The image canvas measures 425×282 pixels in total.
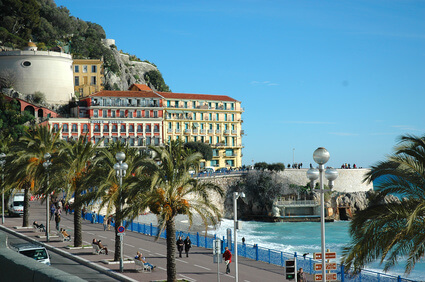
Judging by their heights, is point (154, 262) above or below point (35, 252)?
below

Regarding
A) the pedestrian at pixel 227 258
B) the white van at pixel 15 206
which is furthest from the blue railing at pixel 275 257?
the white van at pixel 15 206

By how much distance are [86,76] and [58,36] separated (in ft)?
62.1

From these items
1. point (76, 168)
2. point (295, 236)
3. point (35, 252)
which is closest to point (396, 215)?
point (35, 252)

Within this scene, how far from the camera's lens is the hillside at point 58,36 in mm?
117500

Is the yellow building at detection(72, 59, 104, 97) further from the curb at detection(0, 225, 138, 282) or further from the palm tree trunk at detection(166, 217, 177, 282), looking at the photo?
the palm tree trunk at detection(166, 217, 177, 282)

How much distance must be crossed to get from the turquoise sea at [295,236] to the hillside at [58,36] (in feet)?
176

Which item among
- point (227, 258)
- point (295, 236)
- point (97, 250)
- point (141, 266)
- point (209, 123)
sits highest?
point (209, 123)

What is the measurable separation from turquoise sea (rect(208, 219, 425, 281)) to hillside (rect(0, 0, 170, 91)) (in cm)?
5376

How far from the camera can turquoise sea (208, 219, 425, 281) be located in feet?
214

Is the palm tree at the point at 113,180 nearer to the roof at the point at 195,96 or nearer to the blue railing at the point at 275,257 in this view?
the blue railing at the point at 275,257

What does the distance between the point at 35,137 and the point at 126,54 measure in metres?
110

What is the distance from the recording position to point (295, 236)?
259 feet

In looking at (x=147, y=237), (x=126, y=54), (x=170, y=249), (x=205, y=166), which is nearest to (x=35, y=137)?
(x=147, y=237)

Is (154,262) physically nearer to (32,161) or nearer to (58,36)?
(32,161)
